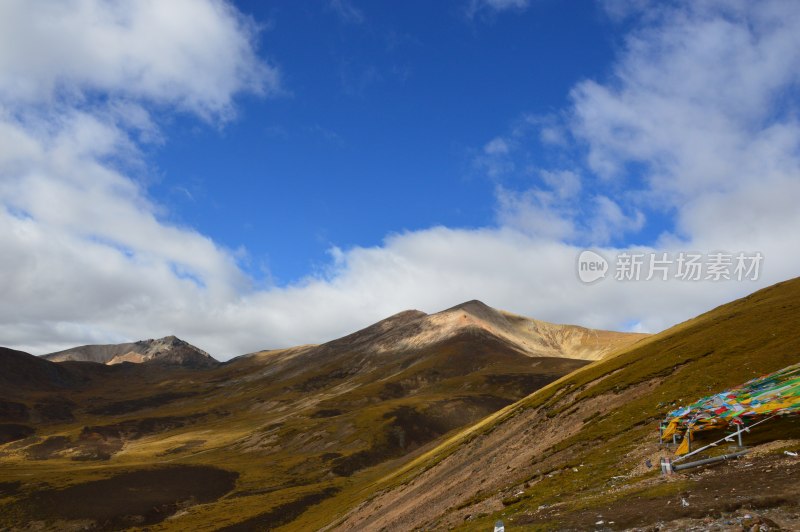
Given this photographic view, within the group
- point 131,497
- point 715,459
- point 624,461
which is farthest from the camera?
point 131,497

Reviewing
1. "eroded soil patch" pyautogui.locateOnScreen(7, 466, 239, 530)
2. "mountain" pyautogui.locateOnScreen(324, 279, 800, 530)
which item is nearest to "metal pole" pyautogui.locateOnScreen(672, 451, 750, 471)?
"mountain" pyautogui.locateOnScreen(324, 279, 800, 530)

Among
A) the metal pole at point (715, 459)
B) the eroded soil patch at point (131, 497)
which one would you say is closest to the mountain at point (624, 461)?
the metal pole at point (715, 459)

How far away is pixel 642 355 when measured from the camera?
81.9 m

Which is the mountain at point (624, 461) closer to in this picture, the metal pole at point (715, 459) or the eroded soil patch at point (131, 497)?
the metal pole at point (715, 459)

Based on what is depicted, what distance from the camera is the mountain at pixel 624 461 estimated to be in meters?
26.0

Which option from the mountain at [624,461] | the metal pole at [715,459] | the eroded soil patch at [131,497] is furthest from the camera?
→ the eroded soil patch at [131,497]

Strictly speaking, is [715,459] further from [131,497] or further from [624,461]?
[131,497]

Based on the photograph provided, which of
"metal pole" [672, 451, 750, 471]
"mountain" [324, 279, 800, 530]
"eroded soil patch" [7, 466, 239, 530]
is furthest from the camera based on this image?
"eroded soil patch" [7, 466, 239, 530]

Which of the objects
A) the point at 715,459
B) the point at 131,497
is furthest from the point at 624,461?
the point at 131,497

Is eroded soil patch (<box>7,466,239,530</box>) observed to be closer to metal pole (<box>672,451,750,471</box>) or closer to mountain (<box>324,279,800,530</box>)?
mountain (<box>324,279,800,530</box>)

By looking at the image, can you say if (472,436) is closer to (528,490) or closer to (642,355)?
(642,355)

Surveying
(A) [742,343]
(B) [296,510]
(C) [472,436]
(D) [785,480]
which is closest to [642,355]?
(A) [742,343]

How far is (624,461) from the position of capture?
40531mm

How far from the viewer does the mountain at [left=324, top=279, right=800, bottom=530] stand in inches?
1023
